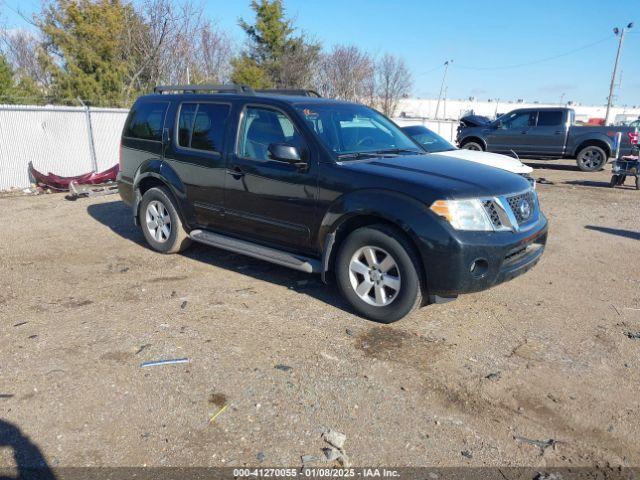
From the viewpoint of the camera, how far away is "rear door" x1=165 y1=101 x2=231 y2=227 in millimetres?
5453

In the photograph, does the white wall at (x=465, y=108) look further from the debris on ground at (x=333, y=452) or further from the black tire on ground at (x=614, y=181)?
the debris on ground at (x=333, y=452)

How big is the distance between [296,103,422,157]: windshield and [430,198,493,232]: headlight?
1.15m

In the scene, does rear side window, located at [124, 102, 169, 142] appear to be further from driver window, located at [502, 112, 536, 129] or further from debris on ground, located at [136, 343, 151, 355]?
driver window, located at [502, 112, 536, 129]

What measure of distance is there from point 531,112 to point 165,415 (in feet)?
54.0

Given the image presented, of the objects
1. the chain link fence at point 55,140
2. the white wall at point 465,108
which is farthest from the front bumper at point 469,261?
the white wall at point 465,108

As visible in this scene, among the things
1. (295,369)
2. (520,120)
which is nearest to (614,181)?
(520,120)

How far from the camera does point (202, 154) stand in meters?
5.60

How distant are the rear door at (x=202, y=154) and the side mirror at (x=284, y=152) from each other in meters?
0.96

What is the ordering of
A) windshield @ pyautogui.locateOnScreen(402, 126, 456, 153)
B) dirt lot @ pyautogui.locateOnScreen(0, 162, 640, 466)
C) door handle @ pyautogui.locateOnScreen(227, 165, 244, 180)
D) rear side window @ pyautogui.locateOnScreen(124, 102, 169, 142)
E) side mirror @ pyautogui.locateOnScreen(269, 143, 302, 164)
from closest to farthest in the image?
dirt lot @ pyautogui.locateOnScreen(0, 162, 640, 466), side mirror @ pyautogui.locateOnScreen(269, 143, 302, 164), door handle @ pyautogui.locateOnScreen(227, 165, 244, 180), rear side window @ pyautogui.locateOnScreen(124, 102, 169, 142), windshield @ pyautogui.locateOnScreen(402, 126, 456, 153)

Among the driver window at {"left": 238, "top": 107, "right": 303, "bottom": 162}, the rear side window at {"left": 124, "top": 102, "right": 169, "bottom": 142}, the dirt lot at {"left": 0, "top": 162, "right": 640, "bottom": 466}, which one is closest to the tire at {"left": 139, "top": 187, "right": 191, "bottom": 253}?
the dirt lot at {"left": 0, "top": 162, "right": 640, "bottom": 466}

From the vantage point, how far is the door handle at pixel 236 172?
5195mm

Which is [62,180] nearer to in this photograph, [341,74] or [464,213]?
[464,213]

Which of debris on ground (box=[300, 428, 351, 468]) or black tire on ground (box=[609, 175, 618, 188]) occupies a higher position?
black tire on ground (box=[609, 175, 618, 188])

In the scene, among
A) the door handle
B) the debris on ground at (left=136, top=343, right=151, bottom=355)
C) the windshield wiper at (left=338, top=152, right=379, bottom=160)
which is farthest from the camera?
the door handle
